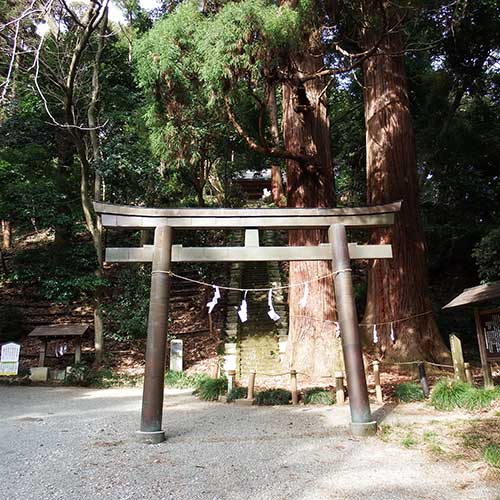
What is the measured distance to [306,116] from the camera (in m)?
8.95

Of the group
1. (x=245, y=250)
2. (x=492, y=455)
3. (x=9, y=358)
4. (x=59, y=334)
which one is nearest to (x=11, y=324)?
(x=9, y=358)

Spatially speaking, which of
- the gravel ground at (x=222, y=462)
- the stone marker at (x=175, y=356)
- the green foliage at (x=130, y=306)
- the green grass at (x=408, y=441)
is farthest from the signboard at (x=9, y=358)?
the green grass at (x=408, y=441)

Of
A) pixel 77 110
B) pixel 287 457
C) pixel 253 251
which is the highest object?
pixel 77 110

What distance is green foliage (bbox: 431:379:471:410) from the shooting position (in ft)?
20.1

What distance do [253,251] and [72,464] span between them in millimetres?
3083

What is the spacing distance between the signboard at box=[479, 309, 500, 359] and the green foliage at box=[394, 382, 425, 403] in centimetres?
114

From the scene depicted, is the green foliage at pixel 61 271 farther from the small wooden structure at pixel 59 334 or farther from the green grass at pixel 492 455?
the green grass at pixel 492 455

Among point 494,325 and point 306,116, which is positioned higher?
point 306,116

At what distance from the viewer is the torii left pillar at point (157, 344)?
5.11 m

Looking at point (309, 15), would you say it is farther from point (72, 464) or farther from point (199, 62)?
point (72, 464)

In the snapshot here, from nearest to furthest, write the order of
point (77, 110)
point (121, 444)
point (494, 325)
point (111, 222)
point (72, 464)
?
point (72, 464) → point (121, 444) → point (111, 222) → point (494, 325) → point (77, 110)

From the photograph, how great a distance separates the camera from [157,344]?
17.3 feet

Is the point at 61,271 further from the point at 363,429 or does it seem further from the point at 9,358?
the point at 363,429

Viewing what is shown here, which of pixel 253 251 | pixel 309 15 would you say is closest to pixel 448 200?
pixel 309 15
